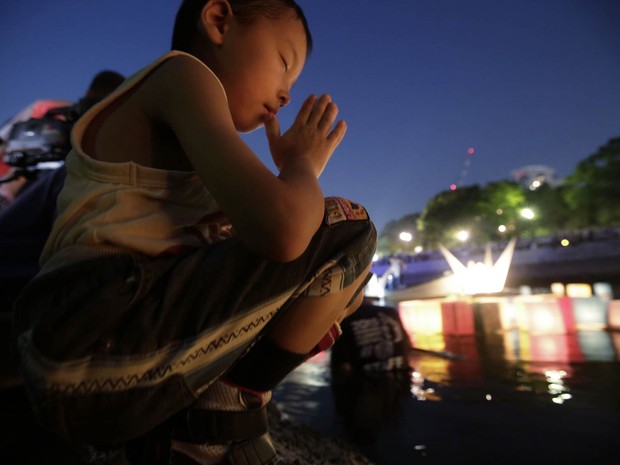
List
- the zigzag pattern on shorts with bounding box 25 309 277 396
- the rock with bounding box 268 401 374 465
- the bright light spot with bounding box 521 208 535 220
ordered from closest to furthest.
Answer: the zigzag pattern on shorts with bounding box 25 309 277 396 → the rock with bounding box 268 401 374 465 → the bright light spot with bounding box 521 208 535 220

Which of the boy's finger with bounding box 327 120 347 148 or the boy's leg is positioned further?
the boy's finger with bounding box 327 120 347 148

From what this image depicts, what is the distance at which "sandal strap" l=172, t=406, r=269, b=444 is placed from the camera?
1036 millimetres

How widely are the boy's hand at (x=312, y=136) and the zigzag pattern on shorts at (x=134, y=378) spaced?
0.51 metres

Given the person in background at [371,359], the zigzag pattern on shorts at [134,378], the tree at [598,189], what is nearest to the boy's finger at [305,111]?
the zigzag pattern on shorts at [134,378]

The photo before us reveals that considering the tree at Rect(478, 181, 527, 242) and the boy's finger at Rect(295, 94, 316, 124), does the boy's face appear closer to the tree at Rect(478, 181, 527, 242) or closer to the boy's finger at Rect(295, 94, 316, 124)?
the boy's finger at Rect(295, 94, 316, 124)

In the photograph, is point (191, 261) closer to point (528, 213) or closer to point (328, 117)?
point (328, 117)

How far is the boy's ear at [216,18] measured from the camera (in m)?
1.25

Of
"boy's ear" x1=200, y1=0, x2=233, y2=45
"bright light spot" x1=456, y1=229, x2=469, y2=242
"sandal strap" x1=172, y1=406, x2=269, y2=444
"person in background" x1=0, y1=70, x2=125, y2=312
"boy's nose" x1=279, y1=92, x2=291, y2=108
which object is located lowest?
"sandal strap" x1=172, y1=406, x2=269, y2=444

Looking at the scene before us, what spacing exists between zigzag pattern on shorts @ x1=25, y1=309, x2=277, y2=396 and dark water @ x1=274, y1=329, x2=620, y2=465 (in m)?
1.08

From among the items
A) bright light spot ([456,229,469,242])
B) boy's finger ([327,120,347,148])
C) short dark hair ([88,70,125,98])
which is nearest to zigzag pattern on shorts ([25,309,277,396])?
boy's finger ([327,120,347,148])

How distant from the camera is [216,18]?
1.27 metres

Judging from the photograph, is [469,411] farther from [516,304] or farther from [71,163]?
[516,304]

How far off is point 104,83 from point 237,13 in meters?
1.57

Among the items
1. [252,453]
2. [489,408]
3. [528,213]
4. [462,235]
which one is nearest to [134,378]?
[252,453]
